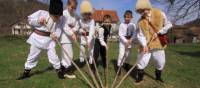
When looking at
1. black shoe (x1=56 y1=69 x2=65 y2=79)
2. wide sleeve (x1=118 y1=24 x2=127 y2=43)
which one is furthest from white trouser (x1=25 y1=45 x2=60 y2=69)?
wide sleeve (x1=118 y1=24 x2=127 y2=43)

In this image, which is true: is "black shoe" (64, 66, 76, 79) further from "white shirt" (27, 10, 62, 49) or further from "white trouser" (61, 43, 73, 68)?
"white shirt" (27, 10, 62, 49)

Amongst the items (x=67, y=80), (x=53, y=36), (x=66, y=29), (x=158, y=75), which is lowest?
(x=67, y=80)

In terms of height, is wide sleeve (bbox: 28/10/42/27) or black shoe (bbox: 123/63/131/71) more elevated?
wide sleeve (bbox: 28/10/42/27)

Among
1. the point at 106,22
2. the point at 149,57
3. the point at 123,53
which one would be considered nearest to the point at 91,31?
the point at 106,22

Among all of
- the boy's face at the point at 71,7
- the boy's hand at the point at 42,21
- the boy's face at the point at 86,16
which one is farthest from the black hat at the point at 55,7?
the boy's face at the point at 86,16

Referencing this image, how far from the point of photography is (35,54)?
28.3 feet

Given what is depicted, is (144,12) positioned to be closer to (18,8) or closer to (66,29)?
(66,29)

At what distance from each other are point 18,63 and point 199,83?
4.82 m

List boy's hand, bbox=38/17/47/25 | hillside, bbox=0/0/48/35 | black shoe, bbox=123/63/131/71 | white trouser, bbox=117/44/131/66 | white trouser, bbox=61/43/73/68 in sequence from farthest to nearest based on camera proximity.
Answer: hillside, bbox=0/0/48/35 → black shoe, bbox=123/63/131/71 → white trouser, bbox=117/44/131/66 → white trouser, bbox=61/43/73/68 → boy's hand, bbox=38/17/47/25

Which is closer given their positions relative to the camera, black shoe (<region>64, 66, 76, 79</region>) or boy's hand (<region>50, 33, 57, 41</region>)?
boy's hand (<region>50, 33, 57, 41</region>)

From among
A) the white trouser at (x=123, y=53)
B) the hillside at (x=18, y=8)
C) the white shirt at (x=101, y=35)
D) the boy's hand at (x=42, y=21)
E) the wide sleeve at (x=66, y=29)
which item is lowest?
the hillside at (x=18, y=8)

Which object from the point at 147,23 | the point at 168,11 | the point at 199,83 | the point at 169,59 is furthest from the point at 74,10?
the point at 168,11

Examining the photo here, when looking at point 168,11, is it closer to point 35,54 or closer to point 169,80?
point 169,80

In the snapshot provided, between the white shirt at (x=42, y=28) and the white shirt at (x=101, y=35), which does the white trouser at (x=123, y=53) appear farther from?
the white shirt at (x=42, y=28)
